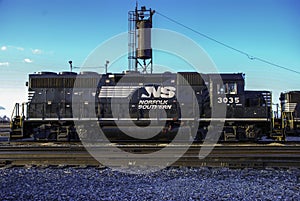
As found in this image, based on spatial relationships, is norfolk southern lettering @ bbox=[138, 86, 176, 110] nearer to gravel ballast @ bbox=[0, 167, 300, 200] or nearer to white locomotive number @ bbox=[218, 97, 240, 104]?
white locomotive number @ bbox=[218, 97, 240, 104]

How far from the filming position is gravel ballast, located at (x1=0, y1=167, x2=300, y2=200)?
557 cm

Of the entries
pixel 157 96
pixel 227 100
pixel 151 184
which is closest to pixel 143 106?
pixel 157 96

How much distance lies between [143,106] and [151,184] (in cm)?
923

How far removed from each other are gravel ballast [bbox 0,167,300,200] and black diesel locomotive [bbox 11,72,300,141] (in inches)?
286

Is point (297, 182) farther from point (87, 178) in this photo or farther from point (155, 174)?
point (87, 178)

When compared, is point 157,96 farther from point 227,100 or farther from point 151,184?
point 151,184

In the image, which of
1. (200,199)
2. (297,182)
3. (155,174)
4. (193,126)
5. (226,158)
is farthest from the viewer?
(193,126)

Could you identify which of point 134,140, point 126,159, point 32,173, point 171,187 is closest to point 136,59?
point 134,140

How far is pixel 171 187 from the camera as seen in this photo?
617cm

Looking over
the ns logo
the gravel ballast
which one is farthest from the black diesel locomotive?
the gravel ballast

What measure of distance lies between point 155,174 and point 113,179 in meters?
→ 1.07

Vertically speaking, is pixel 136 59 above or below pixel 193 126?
above

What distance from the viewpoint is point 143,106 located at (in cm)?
1559

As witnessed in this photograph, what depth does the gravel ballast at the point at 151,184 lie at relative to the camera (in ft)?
18.3
